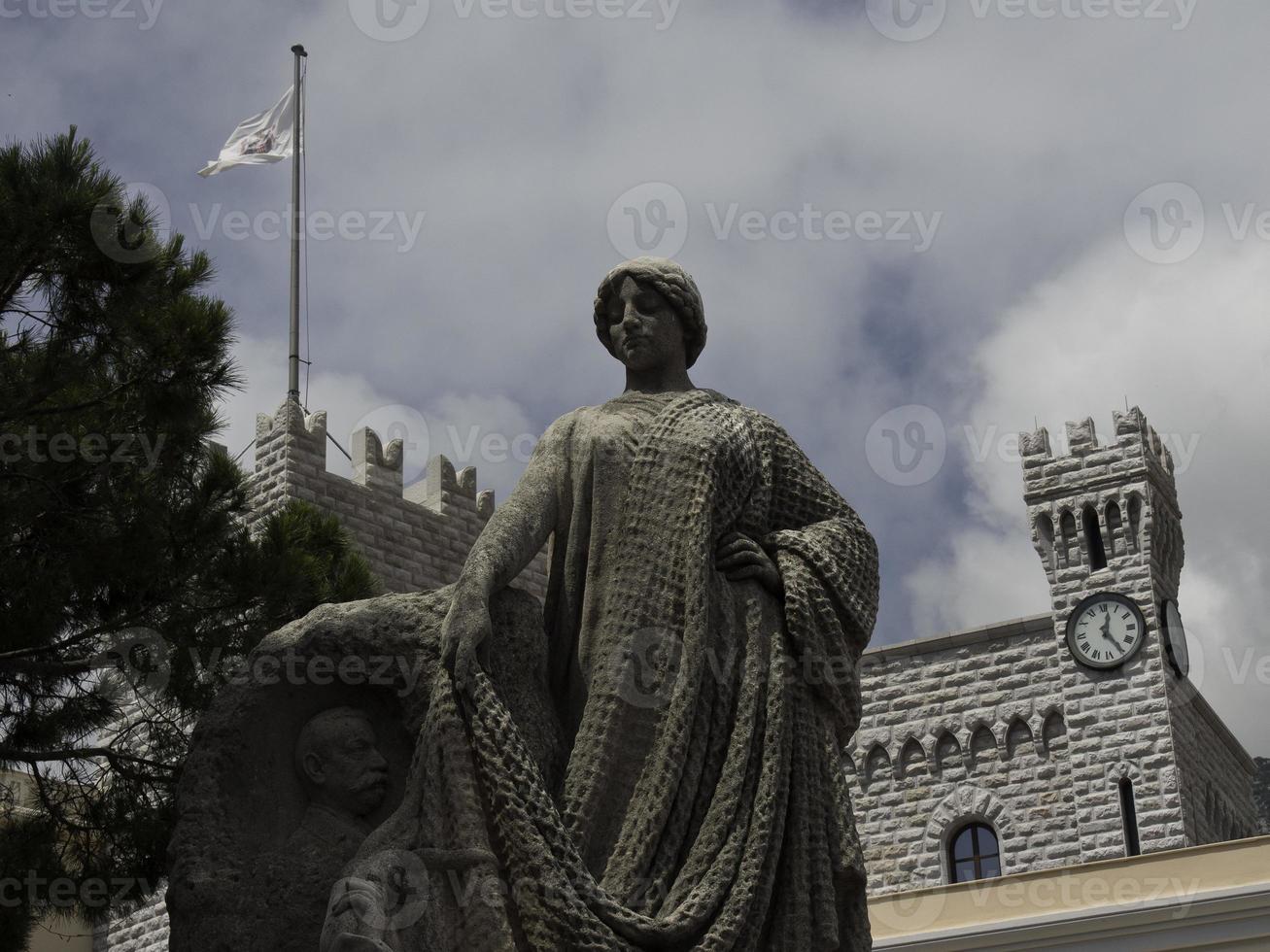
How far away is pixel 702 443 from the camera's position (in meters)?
5.93

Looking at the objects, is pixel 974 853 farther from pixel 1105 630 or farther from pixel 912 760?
pixel 1105 630

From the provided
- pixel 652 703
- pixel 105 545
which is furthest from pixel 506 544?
pixel 105 545

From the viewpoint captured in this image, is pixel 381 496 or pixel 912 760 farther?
pixel 912 760

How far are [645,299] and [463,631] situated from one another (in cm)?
118

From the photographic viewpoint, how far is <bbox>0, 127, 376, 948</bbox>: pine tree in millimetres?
10531

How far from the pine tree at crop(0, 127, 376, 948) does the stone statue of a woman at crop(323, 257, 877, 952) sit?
4651mm

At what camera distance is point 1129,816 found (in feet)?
104

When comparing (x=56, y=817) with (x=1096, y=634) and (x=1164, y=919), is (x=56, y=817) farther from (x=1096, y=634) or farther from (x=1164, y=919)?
(x=1096, y=634)

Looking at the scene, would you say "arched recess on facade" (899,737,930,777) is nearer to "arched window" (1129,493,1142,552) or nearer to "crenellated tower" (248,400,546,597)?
"arched window" (1129,493,1142,552)

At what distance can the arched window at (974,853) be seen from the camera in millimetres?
32125

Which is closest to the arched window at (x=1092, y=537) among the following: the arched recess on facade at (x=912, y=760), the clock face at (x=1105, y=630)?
the clock face at (x=1105, y=630)

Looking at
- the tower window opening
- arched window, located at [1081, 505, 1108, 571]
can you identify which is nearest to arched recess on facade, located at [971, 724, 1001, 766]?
the tower window opening

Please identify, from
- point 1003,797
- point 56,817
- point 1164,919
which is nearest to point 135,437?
point 56,817

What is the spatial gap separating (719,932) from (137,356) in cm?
662
